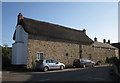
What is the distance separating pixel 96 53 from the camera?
35.2m

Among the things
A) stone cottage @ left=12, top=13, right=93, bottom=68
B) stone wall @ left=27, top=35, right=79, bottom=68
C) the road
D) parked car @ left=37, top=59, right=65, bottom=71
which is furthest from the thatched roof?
the road

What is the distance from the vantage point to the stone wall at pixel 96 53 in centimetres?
3163

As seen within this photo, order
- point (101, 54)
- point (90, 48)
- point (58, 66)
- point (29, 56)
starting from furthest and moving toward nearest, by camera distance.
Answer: point (101, 54) < point (90, 48) < point (29, 56) < point (58, 66)

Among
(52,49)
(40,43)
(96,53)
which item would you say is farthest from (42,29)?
(96,53)

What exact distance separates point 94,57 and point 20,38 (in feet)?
58.0

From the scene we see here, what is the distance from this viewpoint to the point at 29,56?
22156 mm

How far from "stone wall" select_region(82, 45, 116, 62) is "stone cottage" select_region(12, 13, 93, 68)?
2.72 m

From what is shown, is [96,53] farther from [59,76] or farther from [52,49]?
[59,76]

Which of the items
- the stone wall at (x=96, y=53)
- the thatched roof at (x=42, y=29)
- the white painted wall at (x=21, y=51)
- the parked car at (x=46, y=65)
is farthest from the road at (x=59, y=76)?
the stone wall at (x=96, y=53)

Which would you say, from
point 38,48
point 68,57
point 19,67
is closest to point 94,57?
point 68,57

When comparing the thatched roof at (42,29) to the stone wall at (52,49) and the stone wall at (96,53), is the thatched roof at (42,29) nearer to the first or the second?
the stone wall at (52,49)

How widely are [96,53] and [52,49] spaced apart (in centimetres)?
1408

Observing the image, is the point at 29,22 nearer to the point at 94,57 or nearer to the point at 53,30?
the point at 53,30

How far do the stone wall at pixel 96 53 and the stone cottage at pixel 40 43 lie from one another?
8.91 feet
